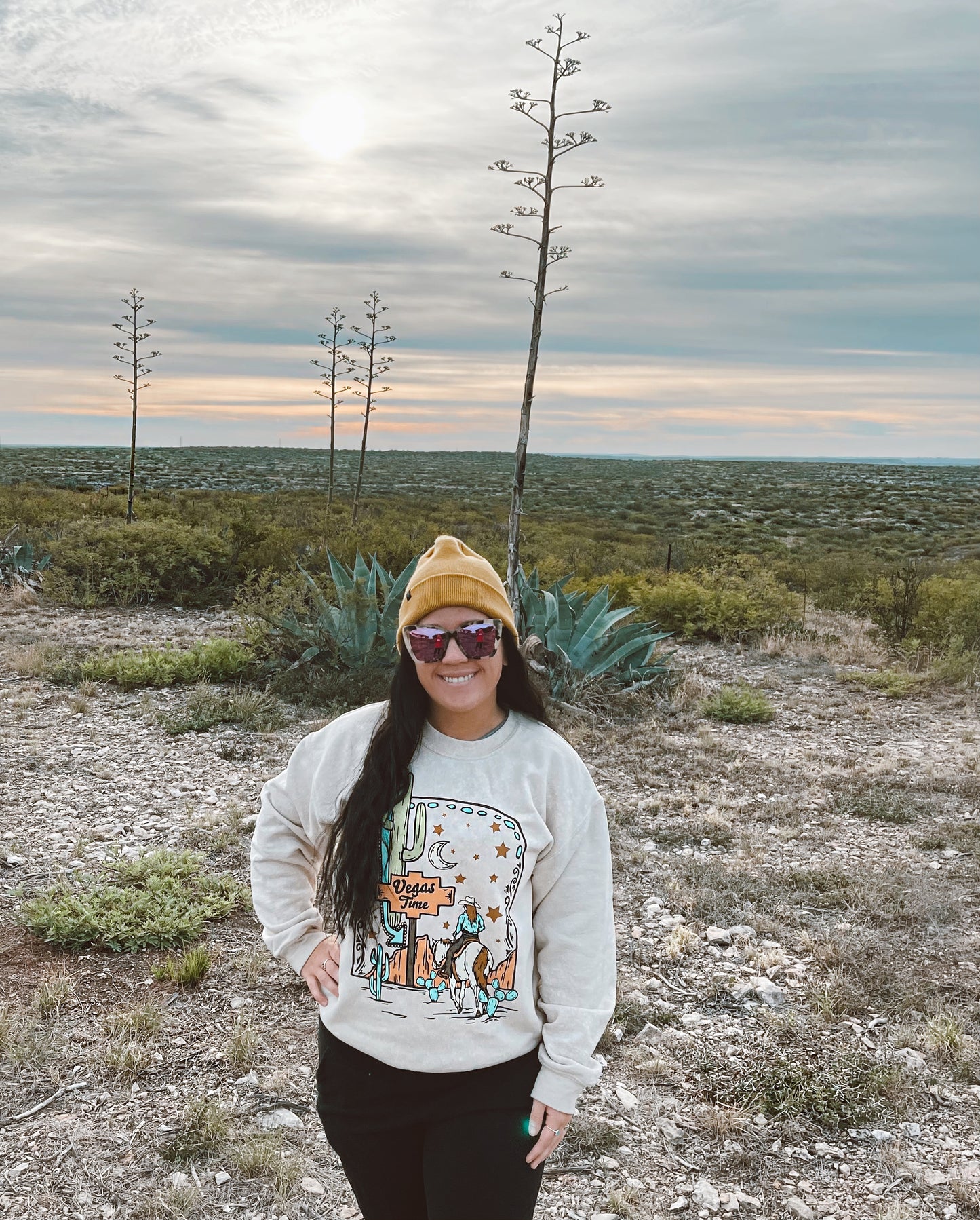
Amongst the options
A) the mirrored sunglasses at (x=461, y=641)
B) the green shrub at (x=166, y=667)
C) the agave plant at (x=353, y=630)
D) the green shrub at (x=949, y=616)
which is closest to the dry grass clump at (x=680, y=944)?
the mirrored sunglasses at (x=461, y=641)

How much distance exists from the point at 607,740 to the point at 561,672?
99cm

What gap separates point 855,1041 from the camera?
3.49 metres

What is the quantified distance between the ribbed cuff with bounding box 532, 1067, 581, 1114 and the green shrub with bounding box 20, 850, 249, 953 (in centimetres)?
277

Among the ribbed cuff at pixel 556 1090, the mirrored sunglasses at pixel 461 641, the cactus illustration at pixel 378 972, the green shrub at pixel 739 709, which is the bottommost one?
the green shrub at pixel 739 709

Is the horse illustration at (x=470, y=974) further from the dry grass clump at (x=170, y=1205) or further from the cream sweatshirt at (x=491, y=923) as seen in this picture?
the dry grass clump at (x=170, y=1205)

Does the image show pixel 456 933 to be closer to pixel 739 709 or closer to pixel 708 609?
pixel 739 709

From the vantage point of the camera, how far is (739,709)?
788 cm

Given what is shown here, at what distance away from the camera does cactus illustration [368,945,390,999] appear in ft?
5.61

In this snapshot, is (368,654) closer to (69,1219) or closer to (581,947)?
(69,1219)

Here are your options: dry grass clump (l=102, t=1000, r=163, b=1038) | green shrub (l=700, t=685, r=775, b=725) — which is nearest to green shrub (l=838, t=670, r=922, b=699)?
green shrub (l=700, t=685, r=775, b=725)

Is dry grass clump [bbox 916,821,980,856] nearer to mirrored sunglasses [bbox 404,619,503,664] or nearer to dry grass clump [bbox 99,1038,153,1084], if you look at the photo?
dry grass clump [bbox 99,1038,153,1084]

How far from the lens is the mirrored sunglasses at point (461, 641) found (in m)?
1.77

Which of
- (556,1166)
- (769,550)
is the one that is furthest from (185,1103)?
(769,550)

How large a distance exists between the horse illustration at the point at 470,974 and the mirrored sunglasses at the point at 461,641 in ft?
1.64
